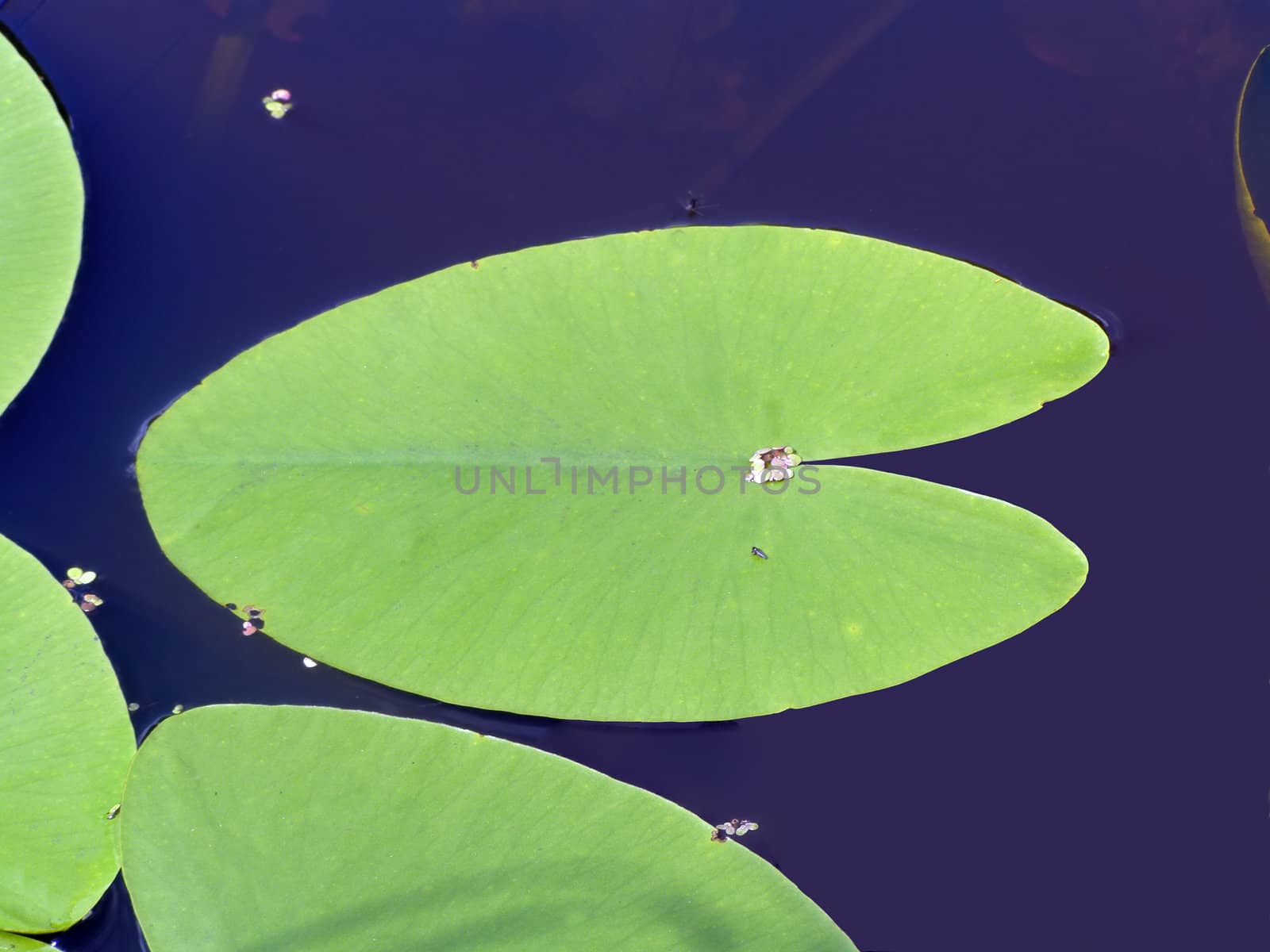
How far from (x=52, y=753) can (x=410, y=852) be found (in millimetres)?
830

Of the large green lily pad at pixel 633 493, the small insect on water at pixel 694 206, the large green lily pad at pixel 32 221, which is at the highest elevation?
the small insect on water at pixel 694 206

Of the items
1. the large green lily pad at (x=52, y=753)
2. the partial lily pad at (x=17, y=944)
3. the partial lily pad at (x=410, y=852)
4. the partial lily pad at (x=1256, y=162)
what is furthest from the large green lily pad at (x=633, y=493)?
the partial lily pad at (x=17, y=944)

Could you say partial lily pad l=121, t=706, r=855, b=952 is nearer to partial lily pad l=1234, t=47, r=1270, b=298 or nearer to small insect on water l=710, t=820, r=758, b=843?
small insect on water l=710, t=820, r=758, b=843

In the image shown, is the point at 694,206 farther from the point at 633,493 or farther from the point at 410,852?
the point at 410,852

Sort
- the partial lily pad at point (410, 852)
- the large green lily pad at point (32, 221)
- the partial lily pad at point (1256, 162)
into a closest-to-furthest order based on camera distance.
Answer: the partial lily pad at point (410, 852) < the large green lily pad at point (32, 221) < the partial lily pad at point (1256, 162)

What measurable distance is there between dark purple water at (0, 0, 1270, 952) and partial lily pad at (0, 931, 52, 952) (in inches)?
5.0

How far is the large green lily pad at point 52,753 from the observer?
180 centimetres

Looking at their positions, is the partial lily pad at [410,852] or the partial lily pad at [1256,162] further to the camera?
the partial lily pad at [1256,162]

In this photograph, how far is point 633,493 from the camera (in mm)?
1929

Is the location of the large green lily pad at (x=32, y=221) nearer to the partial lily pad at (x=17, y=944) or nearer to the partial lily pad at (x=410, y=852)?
the partial lily pad at (x=410, y=852)

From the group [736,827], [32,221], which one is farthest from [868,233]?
[32,221]

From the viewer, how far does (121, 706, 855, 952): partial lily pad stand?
175 centimetres

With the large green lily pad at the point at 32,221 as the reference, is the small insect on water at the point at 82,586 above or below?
below

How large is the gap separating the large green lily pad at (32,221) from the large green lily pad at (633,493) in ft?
1.37
